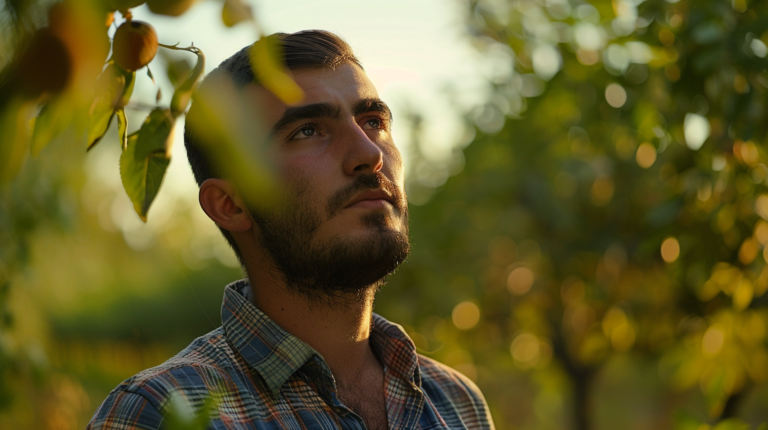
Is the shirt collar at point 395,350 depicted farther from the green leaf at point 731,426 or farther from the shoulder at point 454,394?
the green leaf at point 731,426

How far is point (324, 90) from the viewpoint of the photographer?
1675 millimetres

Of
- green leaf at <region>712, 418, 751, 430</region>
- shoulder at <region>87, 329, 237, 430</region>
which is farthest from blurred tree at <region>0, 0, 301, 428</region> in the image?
green leaf at <region>712, 418, 751, 430</region>

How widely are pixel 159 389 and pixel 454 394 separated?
816 mm

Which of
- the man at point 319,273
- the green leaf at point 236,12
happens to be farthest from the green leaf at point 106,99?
the man at point 319,273

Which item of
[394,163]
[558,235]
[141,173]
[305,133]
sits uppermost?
[141,173]

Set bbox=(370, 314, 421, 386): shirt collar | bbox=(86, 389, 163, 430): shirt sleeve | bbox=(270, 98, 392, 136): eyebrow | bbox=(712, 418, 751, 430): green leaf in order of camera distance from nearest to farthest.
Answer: bbox=(86, 389, 163, 430): shirt sleeve
bbox=(712, 418, 751, 430): green leaf
bbox=(270, 98, 392, 136): eyebrow
bbox=(370, 314, 421, 386): shirt collar

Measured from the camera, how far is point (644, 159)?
4.86 m

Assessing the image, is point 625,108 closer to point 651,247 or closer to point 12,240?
point 651,247

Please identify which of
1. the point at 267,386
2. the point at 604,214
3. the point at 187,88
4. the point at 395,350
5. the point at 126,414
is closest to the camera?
the point at 187,88

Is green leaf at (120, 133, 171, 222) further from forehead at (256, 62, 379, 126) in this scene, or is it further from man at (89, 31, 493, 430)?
forehead at (256, 62, 379, 126)

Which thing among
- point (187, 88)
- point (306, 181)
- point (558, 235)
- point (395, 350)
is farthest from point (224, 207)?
point (558, 235)

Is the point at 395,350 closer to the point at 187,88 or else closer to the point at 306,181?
the point at 306,181

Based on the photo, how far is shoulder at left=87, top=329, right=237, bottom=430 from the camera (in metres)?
1.26

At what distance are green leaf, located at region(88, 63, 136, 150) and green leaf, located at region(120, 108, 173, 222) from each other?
42 millimetres
